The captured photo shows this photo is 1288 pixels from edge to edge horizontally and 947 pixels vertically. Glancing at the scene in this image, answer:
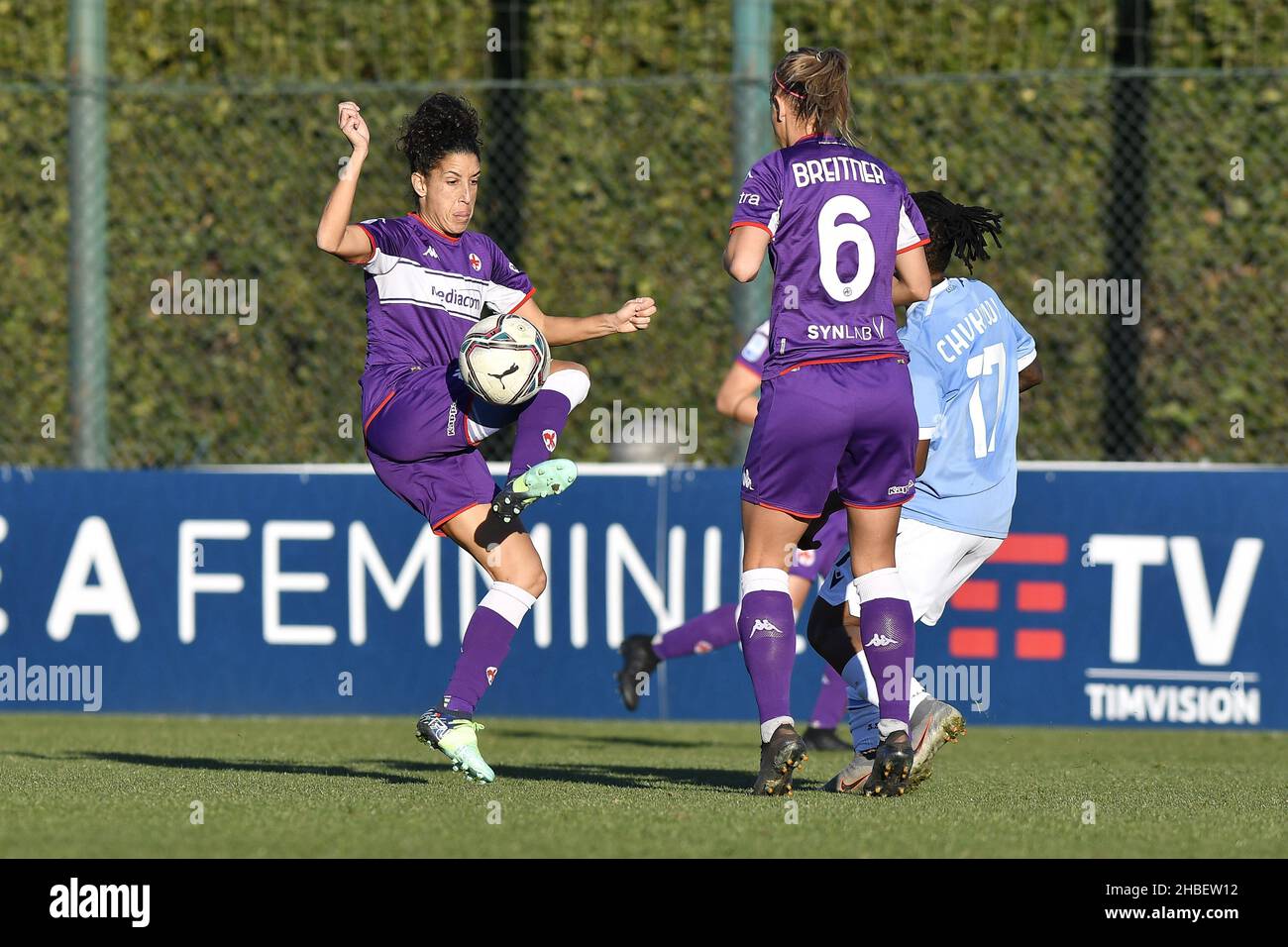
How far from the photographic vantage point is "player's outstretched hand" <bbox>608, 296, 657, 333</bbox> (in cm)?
645

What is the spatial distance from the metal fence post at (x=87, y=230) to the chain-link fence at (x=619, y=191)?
191mm

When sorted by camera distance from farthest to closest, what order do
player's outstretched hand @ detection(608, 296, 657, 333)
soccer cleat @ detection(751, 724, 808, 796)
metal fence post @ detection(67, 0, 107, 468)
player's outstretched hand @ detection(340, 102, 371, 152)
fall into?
metal fence post @ detection(67, 0, 107, 468) → player's outstretched hand @ detection(608, 296, 657, 333) → player's outstretched hand @ detection(340, 102, 371, 152) → soccer cleat @ detection(751, 724, 808, 796)

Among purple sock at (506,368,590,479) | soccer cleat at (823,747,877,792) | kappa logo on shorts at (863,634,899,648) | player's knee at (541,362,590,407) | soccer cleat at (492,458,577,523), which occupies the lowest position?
soccer cleat at (823,747,877,792)

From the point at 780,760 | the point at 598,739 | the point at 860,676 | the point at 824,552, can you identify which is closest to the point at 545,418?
the point at 860,676

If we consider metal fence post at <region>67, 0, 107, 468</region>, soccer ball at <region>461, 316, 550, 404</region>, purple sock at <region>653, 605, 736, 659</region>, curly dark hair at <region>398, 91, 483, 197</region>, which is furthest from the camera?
metal fence post at <region>67, 0, 107, 468</region>

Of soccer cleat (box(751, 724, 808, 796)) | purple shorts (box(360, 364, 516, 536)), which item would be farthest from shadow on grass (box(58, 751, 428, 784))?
soccer cleat (box(751, 724, 808, 796))

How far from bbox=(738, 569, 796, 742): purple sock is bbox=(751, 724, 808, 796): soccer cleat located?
0.09 metres

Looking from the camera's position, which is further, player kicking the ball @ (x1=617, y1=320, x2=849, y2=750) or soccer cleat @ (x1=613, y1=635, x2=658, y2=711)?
soccer cleat @ (x1=613, y1=635, x2=658, y2=711)

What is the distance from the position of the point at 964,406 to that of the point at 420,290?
71.9 inches

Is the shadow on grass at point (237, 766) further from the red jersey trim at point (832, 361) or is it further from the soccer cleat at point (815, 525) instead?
the red jersey trim at point (832, 361)

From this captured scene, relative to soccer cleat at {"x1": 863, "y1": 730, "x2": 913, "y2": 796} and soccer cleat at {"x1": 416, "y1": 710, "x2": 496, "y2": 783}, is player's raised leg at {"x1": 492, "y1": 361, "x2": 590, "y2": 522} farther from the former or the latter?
soccer cleat at {"x1": 863, "y1": 730, "x2": 913, "y2": 796}

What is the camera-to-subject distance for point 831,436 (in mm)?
5781

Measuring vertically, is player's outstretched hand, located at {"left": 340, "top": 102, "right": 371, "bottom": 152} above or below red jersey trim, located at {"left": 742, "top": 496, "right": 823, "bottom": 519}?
above

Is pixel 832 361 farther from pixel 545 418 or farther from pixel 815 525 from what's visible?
pixel 545 418
